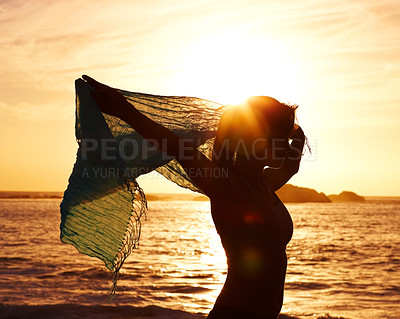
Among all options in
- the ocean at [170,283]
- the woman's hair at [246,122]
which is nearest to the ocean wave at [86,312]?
the ocean at [170,283]

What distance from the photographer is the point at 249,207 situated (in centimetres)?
238

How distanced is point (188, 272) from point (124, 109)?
12549 mm

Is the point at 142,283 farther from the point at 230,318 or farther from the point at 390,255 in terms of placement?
the point at 390,255

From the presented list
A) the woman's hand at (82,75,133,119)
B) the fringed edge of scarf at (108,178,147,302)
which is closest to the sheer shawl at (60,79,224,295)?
the fringed edge of scarf at (108,178,147,302)

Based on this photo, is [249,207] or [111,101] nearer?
[111,101]

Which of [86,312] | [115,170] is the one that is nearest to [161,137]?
[115,170]

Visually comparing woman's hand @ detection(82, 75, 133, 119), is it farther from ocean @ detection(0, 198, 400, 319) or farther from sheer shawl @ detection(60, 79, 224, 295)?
ocean @ detection(0, 198, 400, 319)

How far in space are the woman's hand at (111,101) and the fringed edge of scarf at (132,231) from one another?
2.17ft

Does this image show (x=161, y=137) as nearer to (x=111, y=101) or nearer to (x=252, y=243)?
(x=111, y=101)

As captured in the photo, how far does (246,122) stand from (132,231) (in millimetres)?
1017

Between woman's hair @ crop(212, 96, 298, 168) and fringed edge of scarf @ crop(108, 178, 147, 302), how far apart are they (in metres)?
0.58

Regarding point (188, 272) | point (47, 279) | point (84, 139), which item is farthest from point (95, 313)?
point (84, 139)

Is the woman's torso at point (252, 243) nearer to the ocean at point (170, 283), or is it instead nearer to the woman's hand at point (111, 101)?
the woman's hand at point (111, 101)

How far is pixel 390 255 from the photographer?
64.2 feet
